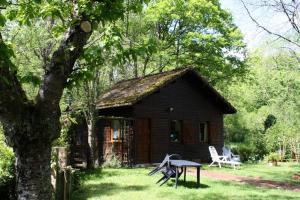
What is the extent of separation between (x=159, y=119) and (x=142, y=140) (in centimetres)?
151

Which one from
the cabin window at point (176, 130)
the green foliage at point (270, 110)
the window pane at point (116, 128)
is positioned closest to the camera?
the window pane at point (116, 128)

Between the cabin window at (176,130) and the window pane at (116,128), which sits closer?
the window pane at (116,128)

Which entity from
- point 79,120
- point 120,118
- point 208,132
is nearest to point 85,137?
point 79,120

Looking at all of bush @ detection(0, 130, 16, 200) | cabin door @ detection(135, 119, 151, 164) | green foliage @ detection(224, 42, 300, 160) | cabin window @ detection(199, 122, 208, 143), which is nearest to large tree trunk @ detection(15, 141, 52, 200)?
bush @ detection(0, 130, 16, 200)

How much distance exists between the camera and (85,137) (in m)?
24.3

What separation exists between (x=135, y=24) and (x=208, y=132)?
1129 centimetres

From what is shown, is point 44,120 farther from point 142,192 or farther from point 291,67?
point 291,67

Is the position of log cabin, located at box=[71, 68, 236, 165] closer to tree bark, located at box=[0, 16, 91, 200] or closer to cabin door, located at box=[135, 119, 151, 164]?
cabin door, located at box=[135, 119, 151, 164]

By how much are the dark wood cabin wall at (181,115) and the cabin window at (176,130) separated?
338mm

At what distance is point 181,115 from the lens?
78.5 feet

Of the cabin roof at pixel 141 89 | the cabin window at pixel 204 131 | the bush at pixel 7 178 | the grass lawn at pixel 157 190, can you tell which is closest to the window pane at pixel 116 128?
the cabin roof at pixel 141 89

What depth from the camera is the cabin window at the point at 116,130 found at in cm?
2228

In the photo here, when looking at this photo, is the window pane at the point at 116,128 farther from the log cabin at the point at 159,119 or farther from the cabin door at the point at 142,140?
the cabin door at the point at 142,140

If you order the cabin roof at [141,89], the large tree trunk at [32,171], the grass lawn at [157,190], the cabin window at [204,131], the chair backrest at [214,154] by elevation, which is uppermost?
the cabin roof at [141,89]
